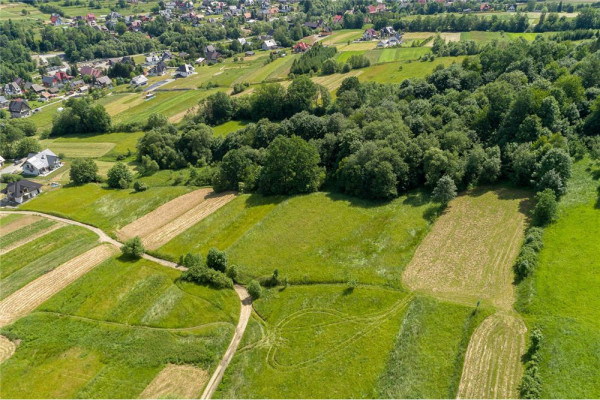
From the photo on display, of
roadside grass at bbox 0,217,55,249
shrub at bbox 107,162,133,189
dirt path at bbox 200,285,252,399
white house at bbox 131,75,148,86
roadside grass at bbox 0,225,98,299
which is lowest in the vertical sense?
dirt path at bbox 200,285,252,399

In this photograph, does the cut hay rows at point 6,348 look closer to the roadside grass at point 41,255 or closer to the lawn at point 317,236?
the roadside grass at point 41,255

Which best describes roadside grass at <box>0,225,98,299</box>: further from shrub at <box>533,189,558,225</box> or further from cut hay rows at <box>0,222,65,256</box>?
shrub at <box>533,189,558,225</box>

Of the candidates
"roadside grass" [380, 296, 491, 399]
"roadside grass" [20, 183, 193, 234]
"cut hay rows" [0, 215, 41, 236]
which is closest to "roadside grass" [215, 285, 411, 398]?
"roadside grass" [380, 296, 491, 399]

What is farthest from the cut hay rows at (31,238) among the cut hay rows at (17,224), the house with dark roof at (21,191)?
the house with dark roof at (21,191)

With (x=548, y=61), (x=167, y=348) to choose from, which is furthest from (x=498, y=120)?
(x=167, y=348)

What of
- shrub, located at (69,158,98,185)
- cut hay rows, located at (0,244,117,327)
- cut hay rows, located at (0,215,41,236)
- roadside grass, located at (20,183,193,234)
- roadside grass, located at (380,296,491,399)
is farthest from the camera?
shrub, located at (69,158,98,185)

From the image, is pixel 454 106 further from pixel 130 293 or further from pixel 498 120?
pixel 130 293
